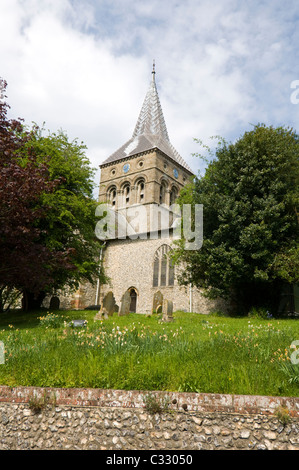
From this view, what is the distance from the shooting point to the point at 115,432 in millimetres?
4711

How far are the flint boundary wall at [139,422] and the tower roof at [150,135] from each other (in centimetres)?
3712

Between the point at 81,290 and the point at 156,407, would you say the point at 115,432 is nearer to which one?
the point at 156,407

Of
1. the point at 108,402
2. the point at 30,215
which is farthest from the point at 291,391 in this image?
the point at 30,215

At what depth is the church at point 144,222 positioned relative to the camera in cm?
2277

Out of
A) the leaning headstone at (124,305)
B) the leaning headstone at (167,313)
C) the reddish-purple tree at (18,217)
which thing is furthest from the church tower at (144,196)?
the reddish-purple tree at (18,217)

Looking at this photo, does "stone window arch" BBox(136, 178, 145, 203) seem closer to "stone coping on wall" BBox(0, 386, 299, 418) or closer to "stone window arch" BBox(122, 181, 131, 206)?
"stone window arch" BBox(122, 181, 131, 206)

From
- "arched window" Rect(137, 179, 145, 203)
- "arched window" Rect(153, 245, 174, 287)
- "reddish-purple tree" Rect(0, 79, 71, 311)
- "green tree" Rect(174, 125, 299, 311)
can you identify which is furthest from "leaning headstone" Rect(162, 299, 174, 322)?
"arched window" Rect(137, 179, 145, 203)

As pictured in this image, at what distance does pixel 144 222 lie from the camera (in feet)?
127

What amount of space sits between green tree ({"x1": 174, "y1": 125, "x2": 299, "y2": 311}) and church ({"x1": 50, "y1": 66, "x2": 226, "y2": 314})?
2.65 m

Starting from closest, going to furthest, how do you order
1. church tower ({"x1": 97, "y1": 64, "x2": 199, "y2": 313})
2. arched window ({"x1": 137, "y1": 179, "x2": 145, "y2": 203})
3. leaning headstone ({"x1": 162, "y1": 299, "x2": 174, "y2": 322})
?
leaning headstone ({"x1": 162, "y1": 299, "x2": 174, "y2": 322})
church tower ({"x1": 97, "y1": 64, "x2": 199, "y2": 313})
arched window ({"x1": 137, "y1": 179, "x2": 145, "y2": 203})

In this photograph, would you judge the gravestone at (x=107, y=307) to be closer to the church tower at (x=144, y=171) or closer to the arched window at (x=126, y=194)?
the church tower at (x=144, y=171)

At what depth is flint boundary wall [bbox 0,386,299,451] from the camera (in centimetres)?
438
